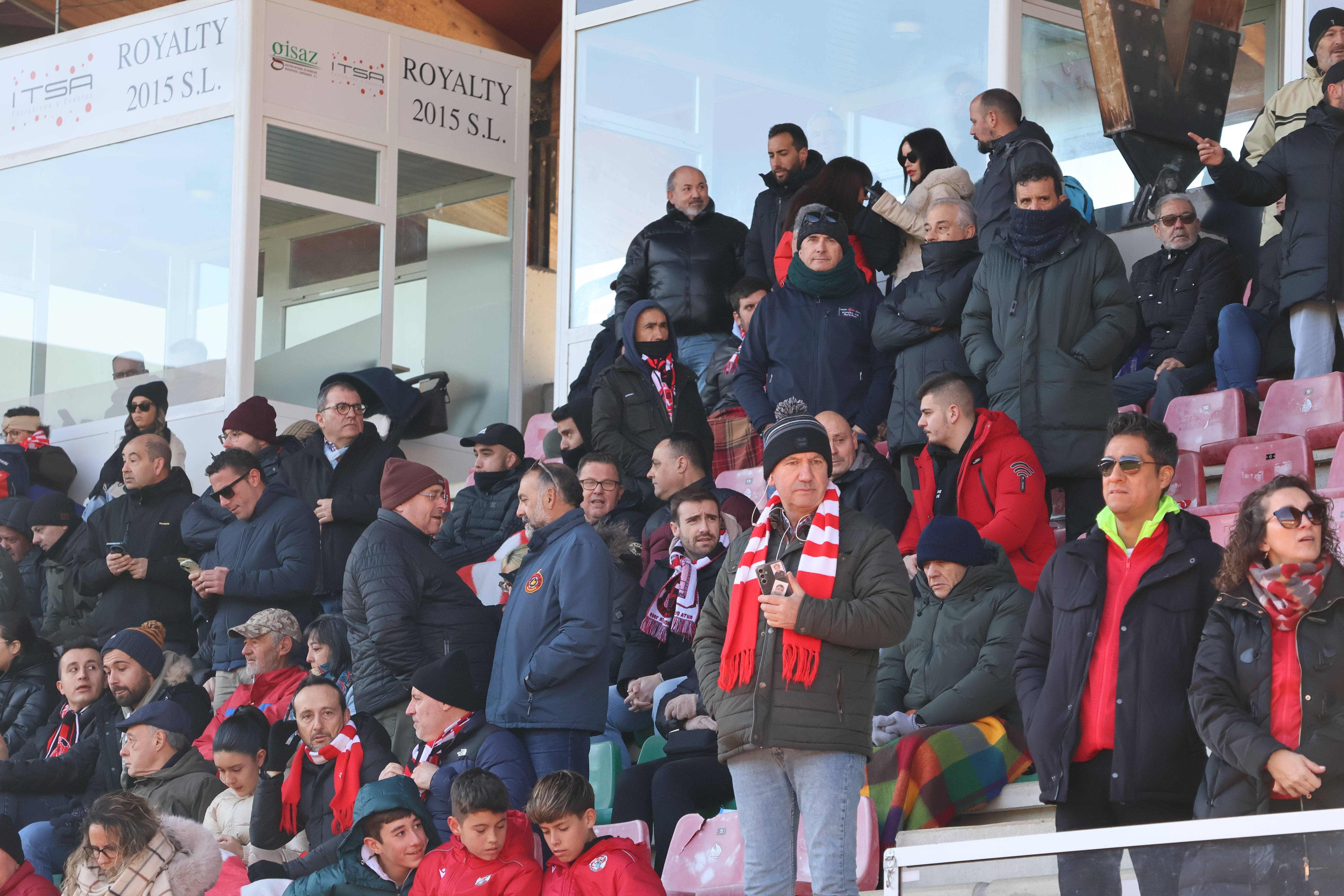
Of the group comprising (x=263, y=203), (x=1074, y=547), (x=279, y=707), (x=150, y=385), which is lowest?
(x=279, y=707)

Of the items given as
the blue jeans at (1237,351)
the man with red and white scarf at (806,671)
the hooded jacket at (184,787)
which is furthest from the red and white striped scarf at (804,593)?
the blue jeans at (1237,351)

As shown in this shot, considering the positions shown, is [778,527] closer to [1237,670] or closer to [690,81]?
[1237,670]

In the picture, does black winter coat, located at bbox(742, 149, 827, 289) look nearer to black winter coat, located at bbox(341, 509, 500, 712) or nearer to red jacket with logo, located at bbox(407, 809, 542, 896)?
black winter coat, located at bbox(341, 509, 500, 712)

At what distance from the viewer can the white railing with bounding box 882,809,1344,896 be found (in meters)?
3.33

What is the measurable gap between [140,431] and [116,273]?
2727 millimetres

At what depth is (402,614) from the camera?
6.42 m

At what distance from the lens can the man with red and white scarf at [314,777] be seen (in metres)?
6.37

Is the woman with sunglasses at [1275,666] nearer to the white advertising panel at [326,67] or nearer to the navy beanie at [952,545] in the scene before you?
the navy beanie at [952,545]

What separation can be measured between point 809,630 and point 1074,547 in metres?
0.78

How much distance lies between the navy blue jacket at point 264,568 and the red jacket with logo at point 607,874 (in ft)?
10.4

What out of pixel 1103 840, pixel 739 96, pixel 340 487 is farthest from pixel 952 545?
pixel 739 96

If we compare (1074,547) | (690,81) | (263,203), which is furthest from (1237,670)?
(263,203)

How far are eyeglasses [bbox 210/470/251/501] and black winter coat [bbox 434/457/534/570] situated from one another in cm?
96

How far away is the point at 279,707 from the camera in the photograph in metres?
7.48
